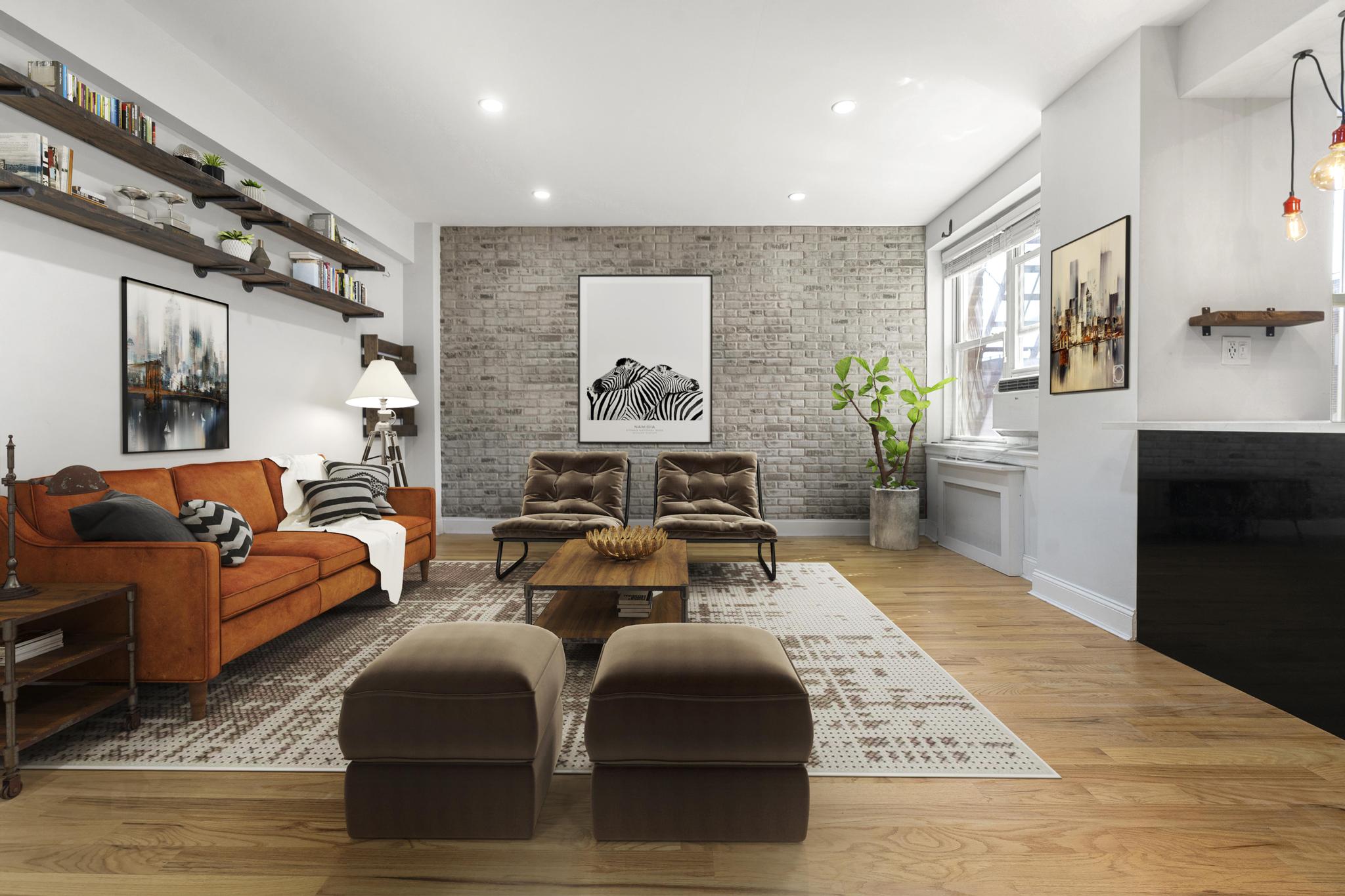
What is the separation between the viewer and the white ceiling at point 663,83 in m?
2.92

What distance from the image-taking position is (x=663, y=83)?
11.5 ft

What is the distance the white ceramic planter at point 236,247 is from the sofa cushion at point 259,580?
170 centimetres

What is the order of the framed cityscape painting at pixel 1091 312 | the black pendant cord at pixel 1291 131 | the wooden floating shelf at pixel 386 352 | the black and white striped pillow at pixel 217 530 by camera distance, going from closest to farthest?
the black and white striped pillow at pixel 217 530 → the black pendant cord at pixel 1291 131 → the framed cityscape painting at pixel 1091 312 → the wooden floating shelf at pixel 386 352

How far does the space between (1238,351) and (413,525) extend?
449 centimetres

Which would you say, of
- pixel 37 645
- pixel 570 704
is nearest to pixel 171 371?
pixel 37 645

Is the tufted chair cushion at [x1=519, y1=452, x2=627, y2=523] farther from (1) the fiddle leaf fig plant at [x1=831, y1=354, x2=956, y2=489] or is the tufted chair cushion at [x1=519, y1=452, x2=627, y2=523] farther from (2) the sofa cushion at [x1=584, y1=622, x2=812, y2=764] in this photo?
(2) the sofa cushion at [x1=584, y1=622, x2=812, y2=764]

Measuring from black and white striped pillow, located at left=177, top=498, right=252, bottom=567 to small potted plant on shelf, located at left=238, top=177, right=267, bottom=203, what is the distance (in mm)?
1745

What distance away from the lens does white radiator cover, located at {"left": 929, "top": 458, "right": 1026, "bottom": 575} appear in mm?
A: 4395

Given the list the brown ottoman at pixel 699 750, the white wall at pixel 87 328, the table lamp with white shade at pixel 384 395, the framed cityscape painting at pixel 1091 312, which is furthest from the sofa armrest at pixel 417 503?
the framed cityscape painting at pixel 1091 312

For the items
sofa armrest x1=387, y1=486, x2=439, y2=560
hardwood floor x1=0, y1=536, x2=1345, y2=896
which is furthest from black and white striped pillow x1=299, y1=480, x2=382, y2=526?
hardwood floor x1=0, y1=536, x2=1345, y2=896

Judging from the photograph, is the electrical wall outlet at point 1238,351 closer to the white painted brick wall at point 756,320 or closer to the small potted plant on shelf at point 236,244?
the white painted brick wall at point 756,320

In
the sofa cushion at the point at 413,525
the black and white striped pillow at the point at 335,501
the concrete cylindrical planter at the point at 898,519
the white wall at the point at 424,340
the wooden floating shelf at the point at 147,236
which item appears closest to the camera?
the wooden floating shelf at the point at 147,236

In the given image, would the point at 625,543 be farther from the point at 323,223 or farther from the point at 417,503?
the point at 323,223

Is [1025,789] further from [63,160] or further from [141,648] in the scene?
[63,160]
